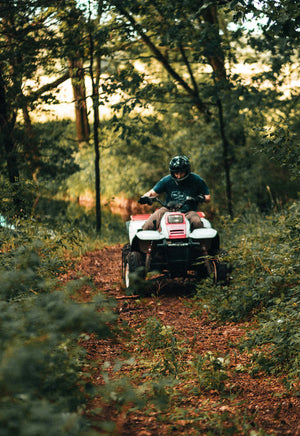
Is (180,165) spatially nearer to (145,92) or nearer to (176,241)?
(176,241)

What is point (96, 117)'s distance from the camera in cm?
1238

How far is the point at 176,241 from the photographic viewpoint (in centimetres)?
693

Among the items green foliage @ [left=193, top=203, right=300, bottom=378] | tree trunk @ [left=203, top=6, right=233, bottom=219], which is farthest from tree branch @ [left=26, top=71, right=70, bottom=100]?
green foliage @ [left=193, top=203, right=300, bottom=378]

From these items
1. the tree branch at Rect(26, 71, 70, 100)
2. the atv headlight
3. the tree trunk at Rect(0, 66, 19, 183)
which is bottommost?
the atv headlight

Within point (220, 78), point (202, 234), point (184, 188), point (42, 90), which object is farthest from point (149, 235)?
point (220, 78)

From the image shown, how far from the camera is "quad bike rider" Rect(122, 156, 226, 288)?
6.91 metres

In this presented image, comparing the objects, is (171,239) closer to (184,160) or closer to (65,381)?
(184,160)

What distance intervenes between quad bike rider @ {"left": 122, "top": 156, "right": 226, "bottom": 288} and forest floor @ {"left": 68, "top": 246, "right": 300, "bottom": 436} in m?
0.59

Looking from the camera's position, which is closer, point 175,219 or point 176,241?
point 176,241

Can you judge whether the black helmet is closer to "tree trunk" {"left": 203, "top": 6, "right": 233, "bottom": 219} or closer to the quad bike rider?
the quad bike rider

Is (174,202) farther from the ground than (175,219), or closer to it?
farther from the ground

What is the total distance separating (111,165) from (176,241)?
13.4 metres

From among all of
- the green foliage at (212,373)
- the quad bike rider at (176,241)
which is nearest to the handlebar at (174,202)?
the quad bike rider at (176,241)

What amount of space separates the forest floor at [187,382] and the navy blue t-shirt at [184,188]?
1.71 metres
